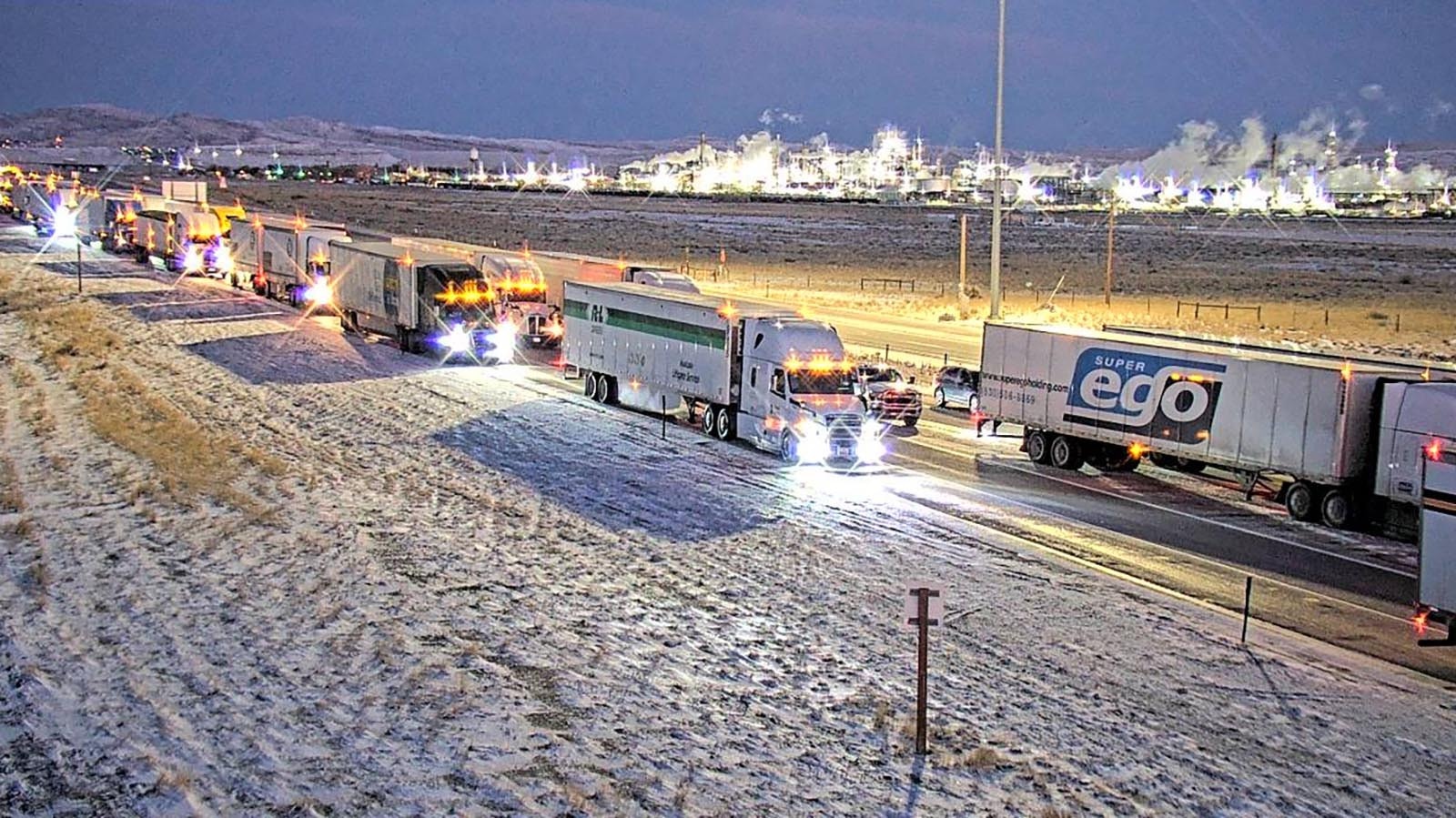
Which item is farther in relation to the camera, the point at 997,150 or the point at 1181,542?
the point at 997,150

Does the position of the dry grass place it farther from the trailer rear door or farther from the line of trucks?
the trailer rear door

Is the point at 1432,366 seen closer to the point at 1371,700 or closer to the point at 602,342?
the point at 1371,700

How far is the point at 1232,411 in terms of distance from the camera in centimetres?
2716

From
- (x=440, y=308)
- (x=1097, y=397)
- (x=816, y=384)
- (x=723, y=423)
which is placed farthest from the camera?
(x=440, y=308)

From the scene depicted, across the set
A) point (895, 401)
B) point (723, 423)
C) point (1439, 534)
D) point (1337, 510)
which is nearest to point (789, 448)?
point (723, 423)

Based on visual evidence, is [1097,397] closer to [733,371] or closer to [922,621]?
[733,371]

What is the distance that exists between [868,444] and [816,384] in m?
1.66

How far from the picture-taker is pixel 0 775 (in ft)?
41.8

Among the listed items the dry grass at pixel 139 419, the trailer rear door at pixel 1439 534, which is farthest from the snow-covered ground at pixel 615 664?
the trailer rear door at pixel 1439 534

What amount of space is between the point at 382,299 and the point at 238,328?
734 cm

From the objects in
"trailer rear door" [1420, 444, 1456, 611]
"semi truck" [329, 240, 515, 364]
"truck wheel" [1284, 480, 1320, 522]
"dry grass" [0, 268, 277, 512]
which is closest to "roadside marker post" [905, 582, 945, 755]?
"trailer rear door" [1420, 444, 1456, 611]

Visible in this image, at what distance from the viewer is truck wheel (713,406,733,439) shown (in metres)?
31.8

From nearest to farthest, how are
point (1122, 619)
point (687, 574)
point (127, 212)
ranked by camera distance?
point (1122, 619)
point (687, 574)
point (127, 212)

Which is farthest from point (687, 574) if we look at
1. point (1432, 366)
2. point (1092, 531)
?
point (1432, 366)
